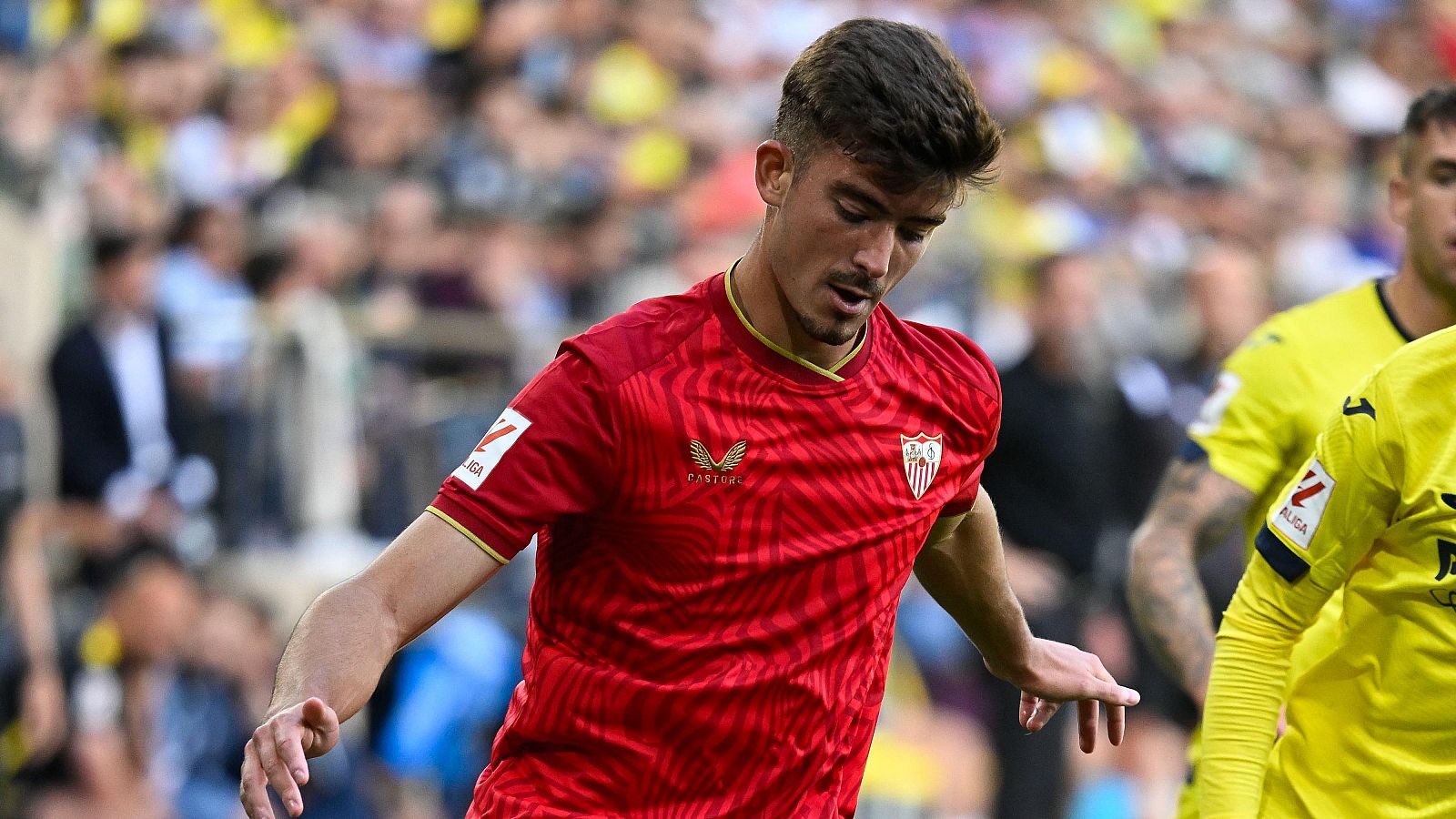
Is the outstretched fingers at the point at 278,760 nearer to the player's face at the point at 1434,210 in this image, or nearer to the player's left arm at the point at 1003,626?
the player's left arm at the point at 1003,626

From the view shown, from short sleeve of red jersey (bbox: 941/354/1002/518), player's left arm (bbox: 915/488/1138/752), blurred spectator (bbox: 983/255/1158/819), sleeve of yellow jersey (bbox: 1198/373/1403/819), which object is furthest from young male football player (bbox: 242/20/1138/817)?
blurred spectator (bbox: 983/255/1158/819)

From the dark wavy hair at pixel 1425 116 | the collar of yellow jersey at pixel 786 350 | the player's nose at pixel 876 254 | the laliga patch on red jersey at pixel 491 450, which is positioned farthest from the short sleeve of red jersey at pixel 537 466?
the dark wavy hair at pixel 1425 116

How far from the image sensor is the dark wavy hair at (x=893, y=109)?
2834 millimetres

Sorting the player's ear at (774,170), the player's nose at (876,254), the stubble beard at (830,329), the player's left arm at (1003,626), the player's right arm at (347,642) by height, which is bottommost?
the player's left arm at (1003,626)

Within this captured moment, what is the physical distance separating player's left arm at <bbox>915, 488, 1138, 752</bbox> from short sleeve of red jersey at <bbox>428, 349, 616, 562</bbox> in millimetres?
837

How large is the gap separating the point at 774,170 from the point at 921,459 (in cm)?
57

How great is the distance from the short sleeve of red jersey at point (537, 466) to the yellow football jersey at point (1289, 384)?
1789mm

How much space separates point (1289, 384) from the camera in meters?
4.01

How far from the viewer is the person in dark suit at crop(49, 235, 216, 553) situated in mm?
6652

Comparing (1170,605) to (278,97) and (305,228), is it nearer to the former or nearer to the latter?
(305,228)

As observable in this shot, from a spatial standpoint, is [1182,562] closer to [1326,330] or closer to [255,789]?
[1326,330]

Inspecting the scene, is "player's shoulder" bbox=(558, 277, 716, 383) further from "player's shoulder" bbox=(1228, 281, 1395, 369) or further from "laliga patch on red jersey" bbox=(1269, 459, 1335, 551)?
"player's shoulder" bbox=(1228, 281, 1395, 369)

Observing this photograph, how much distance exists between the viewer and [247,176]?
7602 mm

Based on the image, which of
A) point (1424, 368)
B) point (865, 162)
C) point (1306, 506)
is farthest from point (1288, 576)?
point (865, 162)
